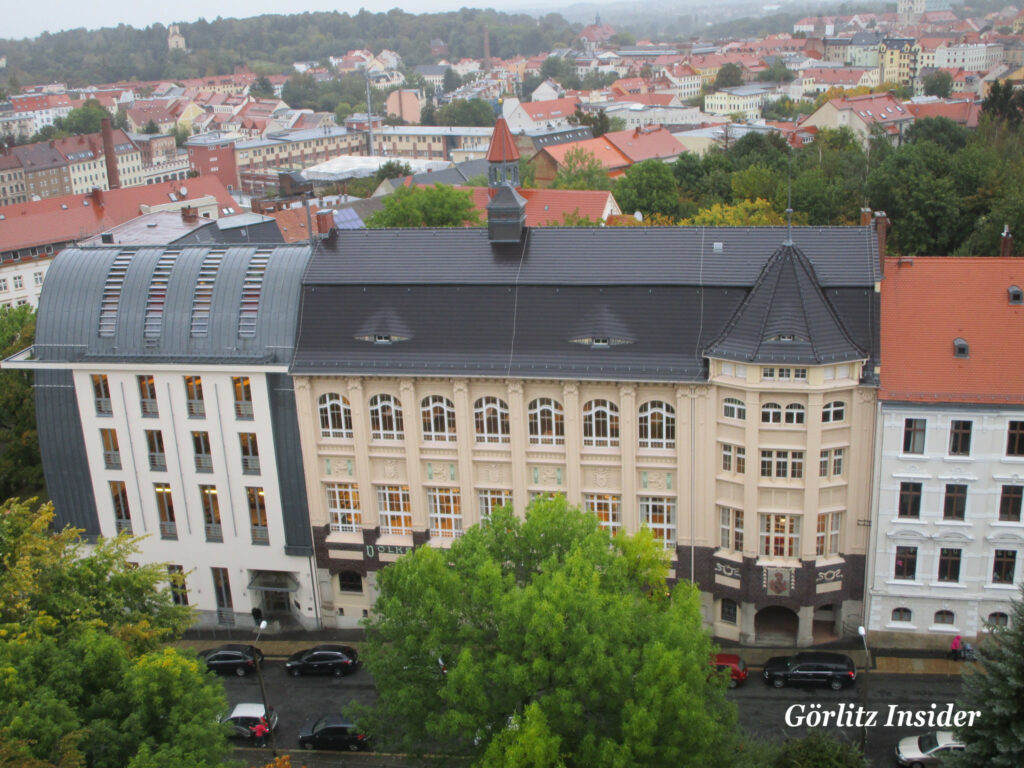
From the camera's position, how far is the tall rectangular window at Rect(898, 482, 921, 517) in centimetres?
4634

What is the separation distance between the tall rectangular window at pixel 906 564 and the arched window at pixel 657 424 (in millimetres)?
11263

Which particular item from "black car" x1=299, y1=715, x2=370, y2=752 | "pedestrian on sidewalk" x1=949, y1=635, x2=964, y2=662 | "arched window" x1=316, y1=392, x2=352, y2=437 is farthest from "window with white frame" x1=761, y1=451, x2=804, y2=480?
"black car" x1=299, y1=715, x2=370, y2=752

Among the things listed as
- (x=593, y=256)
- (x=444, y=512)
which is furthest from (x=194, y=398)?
(x=593, y=256)

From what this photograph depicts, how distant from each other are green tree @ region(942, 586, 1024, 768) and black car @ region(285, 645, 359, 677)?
27.5 metres

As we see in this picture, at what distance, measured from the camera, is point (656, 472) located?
48.9 metres

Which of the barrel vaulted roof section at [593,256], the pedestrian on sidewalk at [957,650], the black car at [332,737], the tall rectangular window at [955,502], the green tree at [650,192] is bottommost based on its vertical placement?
the black car at [332,737]

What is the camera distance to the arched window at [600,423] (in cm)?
4856

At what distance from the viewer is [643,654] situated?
32.2 meters

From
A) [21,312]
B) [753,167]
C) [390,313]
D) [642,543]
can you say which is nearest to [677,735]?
[642,543]

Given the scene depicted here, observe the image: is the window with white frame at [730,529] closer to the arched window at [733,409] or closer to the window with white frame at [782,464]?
the window with white frame at [782,464]

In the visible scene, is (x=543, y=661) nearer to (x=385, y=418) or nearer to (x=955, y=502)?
(x=385, y=418)

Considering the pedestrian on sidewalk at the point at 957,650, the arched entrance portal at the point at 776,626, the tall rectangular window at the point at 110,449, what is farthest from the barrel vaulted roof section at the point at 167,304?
the pedestrian on sidewalk at the point at 957,650

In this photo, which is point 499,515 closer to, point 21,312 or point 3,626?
point 3,626

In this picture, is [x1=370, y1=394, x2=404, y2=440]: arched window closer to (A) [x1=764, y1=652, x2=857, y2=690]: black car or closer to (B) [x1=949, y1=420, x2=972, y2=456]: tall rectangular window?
(A) [x1=764, y1=652, x2=857, y2=690]: black car
